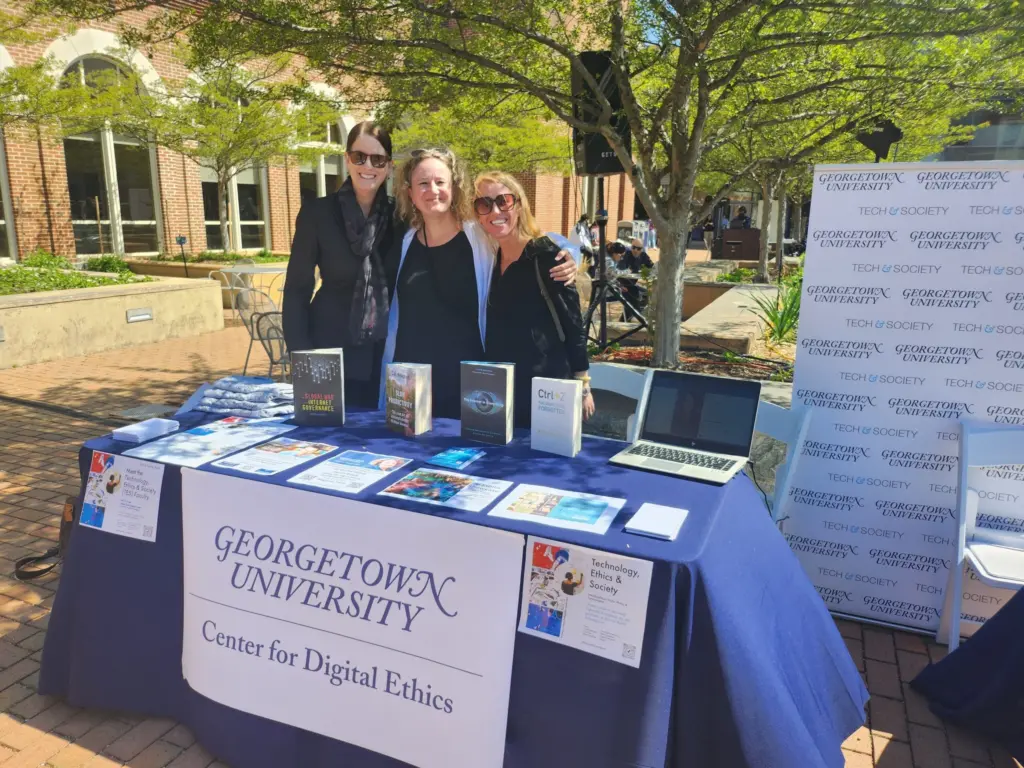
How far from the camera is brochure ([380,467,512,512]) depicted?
2.01 metres

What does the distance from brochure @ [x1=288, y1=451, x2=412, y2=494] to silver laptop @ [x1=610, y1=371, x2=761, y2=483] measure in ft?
2.42

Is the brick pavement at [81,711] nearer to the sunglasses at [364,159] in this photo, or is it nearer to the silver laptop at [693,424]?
the silver laptop at [693,424]

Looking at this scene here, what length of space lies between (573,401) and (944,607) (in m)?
1.98

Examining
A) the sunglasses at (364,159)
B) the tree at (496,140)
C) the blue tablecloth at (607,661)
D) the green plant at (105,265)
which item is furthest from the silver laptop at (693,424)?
the green plant at (105,265)

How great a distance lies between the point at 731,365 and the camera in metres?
6.31

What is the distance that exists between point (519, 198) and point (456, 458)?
102cm

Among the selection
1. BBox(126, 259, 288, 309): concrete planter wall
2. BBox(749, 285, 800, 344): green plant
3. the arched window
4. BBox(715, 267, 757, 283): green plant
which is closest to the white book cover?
BBox(749, 285, 800, 344): green plant

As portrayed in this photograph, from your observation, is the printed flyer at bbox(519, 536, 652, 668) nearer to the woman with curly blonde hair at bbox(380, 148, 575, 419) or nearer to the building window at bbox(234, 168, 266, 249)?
the woman with curly blonde hair at bbox(380, 148, 575, 419)

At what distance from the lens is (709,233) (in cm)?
3244

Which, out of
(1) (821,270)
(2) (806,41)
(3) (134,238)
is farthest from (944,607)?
(3) (134,238)

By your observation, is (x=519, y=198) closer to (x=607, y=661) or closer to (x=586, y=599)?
(x=586, y=599)

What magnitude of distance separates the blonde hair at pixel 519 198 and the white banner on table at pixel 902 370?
120cm

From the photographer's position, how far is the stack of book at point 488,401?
2426 millimetres

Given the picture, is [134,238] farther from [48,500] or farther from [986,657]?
[986,657]
